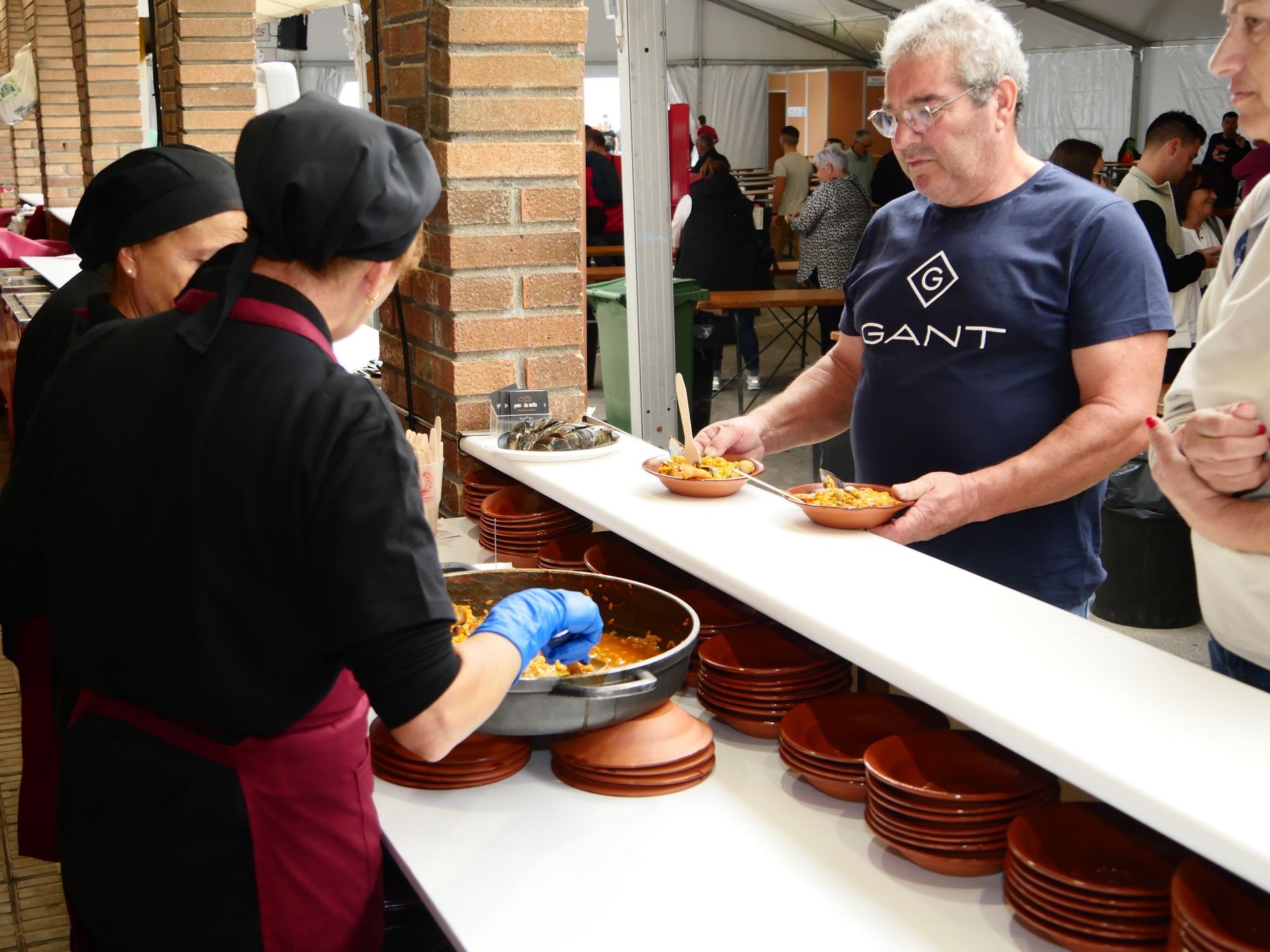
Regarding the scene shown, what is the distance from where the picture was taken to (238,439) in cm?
123

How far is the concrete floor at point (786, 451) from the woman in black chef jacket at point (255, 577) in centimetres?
257

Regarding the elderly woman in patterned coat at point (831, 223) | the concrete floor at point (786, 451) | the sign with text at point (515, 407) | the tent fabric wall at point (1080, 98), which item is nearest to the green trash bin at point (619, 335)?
the concrete floor at point (786, 451)

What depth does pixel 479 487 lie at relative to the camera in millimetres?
2756

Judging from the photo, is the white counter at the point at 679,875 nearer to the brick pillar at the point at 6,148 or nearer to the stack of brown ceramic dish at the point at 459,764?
the stack of brown ceramic dish at the point at 459,764

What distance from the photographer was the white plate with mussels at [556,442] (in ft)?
8.43

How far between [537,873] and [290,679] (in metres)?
0.40

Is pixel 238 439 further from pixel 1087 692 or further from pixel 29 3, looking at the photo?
pixel 29 3

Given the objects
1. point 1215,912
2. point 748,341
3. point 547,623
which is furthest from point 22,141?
point 1215,912

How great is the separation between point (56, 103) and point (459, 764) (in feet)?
40.9

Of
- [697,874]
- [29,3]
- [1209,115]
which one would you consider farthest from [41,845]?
[1209,115]

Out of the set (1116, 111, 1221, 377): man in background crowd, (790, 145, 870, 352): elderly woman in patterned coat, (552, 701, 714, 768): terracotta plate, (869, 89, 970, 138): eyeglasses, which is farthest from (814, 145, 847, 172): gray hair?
(552, 701, 714, 768): terracotta plate

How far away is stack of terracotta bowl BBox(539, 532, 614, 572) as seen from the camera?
7.86ft

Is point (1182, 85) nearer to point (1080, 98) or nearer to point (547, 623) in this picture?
A: point (1080, 98)

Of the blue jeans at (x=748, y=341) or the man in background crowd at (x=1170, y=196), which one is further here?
the blue jeans at (x=748, y=341)
